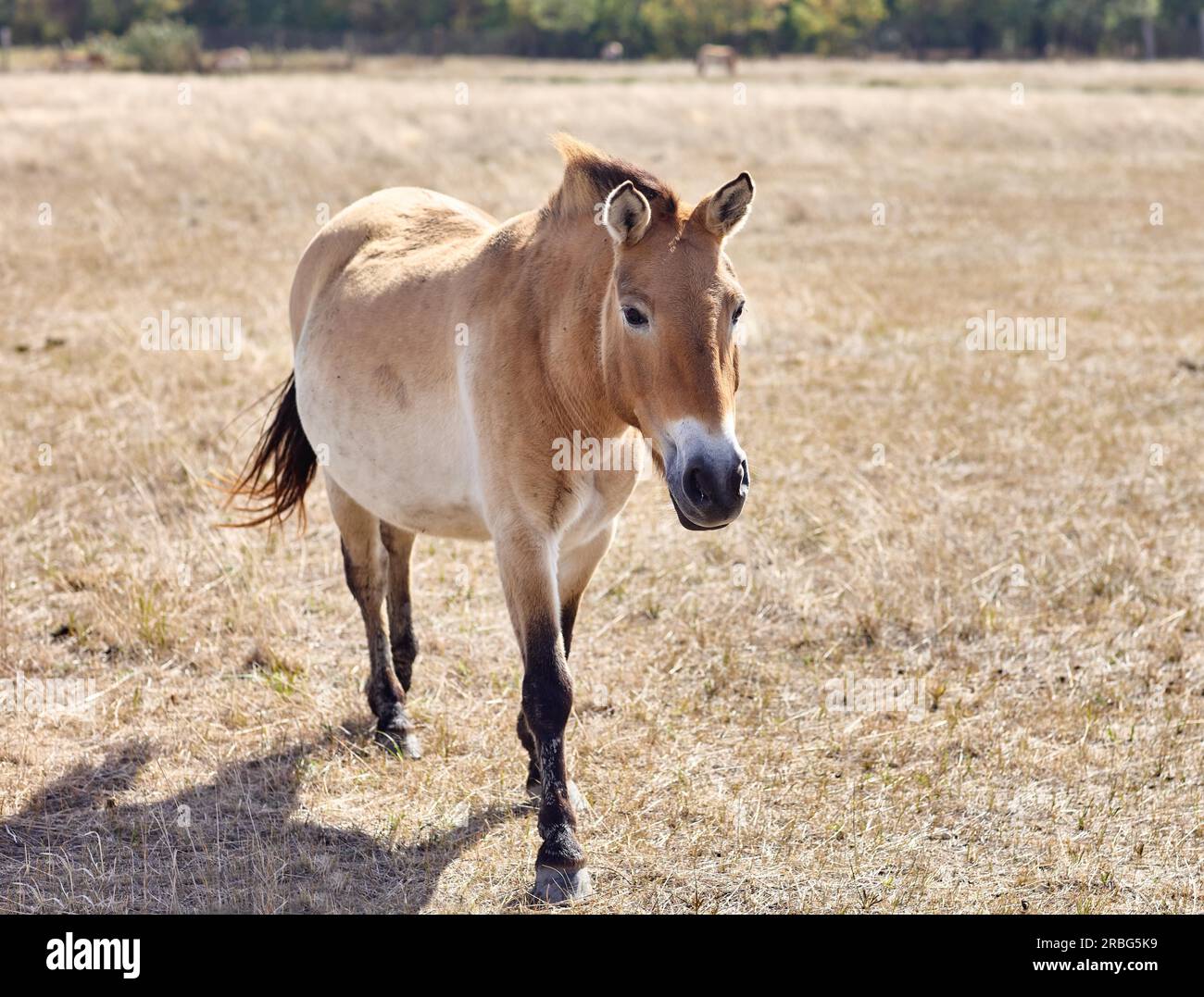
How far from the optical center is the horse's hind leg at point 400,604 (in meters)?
5.09

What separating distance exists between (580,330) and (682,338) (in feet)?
1.70

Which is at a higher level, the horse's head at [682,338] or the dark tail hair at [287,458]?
the horse's head at [682,338]

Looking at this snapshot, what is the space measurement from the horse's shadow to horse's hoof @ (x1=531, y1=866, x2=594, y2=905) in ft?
1.19

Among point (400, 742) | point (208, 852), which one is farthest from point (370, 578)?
point (208, 852)

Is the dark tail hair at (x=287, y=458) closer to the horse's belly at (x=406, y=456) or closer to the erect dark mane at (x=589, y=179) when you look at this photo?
the horse's belly at (x=406, y=456)

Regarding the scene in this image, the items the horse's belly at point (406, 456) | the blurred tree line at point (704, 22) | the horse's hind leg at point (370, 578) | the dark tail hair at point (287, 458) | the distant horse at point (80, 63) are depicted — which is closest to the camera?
the horse's belly at point (406, 456)

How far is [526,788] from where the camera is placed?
A: 14.4ft

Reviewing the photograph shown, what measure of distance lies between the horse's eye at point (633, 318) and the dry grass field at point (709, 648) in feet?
5.71

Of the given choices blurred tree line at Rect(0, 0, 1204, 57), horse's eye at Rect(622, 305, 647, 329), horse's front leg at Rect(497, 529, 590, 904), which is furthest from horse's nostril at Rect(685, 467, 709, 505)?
blurred tree line at Rect(0, 0, 1204, 57)

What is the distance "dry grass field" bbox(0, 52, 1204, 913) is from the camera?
3982 millimetres

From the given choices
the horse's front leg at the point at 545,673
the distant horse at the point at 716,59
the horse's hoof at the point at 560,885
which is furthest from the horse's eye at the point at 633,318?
the distant horse at the point at 716,59

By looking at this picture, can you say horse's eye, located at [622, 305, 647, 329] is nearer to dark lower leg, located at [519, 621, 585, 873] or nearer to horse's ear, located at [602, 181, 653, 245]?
horse's ear, located at [602, 181, 653, 245]

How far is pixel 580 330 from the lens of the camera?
3.81 metres

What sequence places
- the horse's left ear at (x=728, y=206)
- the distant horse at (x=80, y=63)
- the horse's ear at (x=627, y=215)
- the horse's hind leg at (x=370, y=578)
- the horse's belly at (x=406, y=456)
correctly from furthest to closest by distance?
the distant horse at (x=80, y=63)
the horse's hind leg at (x=370, y=578)
the horse's belly at (x=406, y=456)
the horse's left ear at (x=728, y=206)
the horse's ear at (x=627, y=215)
